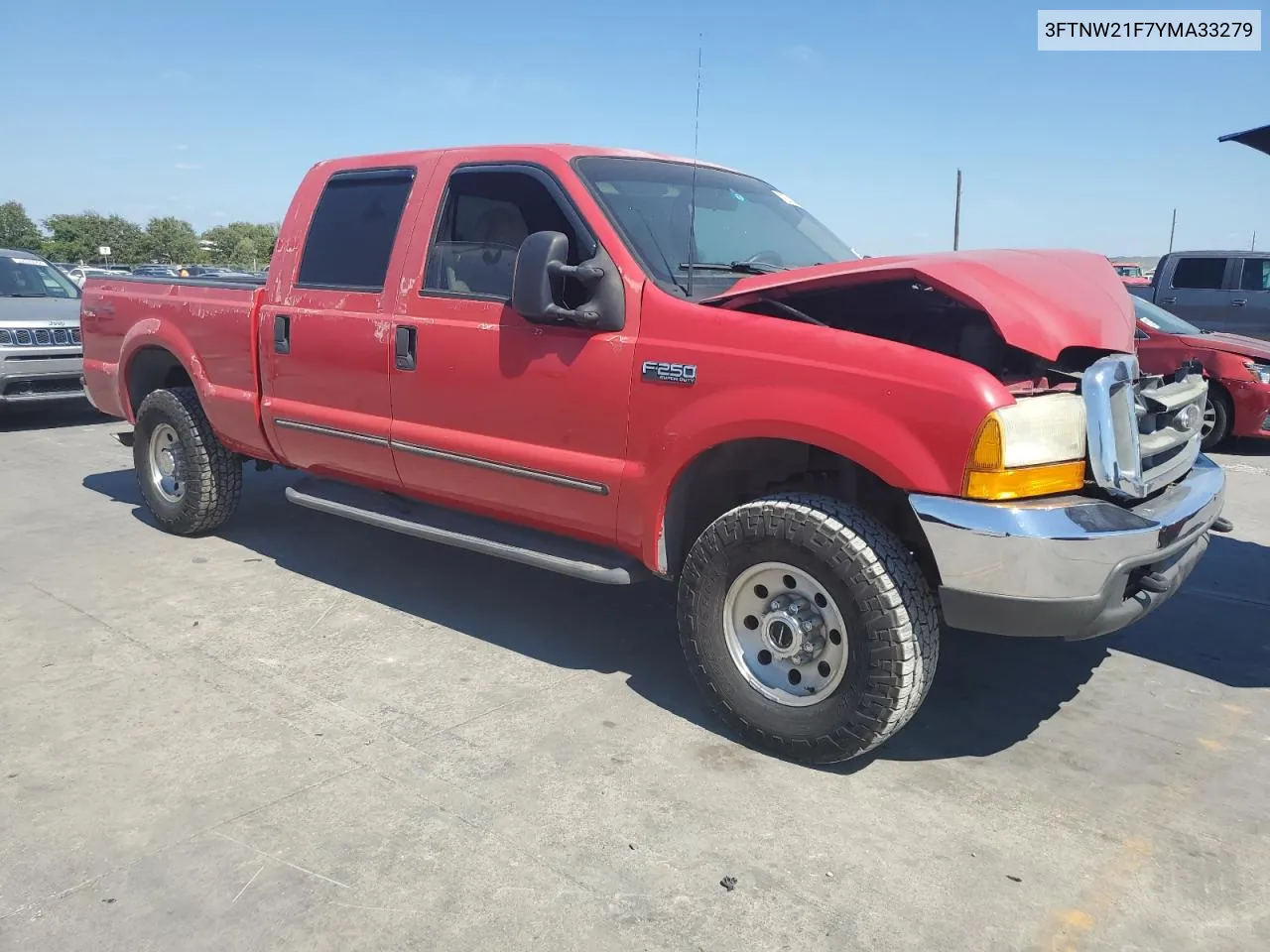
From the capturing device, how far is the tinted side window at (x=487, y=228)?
382 cm

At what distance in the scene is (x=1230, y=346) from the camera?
29.3ft

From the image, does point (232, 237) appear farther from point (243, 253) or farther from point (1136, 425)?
point (1136, 425)

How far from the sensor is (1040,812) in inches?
113

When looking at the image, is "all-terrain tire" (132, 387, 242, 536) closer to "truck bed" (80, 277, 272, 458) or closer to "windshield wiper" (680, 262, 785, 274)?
"truck bed" (80, 277, 272, 458)

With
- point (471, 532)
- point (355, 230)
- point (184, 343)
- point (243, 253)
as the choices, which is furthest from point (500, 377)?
point (243, 253)

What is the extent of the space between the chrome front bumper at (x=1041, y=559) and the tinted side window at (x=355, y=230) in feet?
8.68

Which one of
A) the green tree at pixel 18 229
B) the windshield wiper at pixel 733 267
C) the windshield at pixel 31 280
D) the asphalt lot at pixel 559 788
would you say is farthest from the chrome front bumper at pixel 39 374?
the green tree at pixel 18 229

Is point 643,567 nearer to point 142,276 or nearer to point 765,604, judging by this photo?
point 765,604

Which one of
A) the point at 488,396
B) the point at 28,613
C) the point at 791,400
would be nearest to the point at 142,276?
the point at 28,613

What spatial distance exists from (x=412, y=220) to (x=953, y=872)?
322cm

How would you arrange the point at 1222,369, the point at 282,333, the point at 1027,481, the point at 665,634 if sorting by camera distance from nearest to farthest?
1. the point at 1027,481
2. the point at 665,634
3. the point at 282,333
4. the point at 1222,369

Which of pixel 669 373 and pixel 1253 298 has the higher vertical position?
pixel 1253 298

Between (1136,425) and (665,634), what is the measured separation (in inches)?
81.9

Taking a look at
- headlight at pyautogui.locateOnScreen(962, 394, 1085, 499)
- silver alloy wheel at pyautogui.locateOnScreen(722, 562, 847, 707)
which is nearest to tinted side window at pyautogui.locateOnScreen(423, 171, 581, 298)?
silver alloy wheel at pyautogui.locateOnScreen(722, 562, 847, 707)
